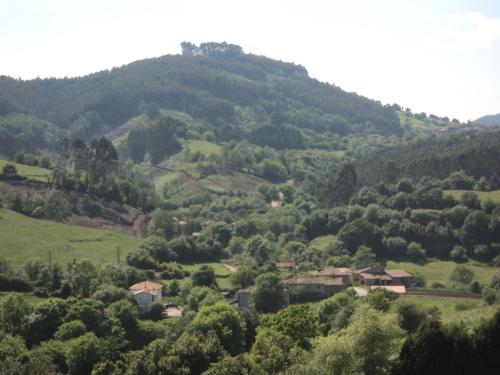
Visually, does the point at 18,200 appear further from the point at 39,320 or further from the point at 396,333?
the point at 396,333

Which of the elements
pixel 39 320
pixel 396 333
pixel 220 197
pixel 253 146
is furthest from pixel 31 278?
pixel 253 146

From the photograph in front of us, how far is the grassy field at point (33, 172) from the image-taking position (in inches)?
4567

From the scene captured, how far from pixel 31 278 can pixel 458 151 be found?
8454 centimetres

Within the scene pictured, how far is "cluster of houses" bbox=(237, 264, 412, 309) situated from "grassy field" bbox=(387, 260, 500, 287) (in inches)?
152

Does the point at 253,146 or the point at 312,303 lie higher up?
the point at 253,146

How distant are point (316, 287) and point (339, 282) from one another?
2497mm

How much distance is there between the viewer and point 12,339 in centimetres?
5275

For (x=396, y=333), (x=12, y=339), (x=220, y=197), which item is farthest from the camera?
(x=220, y=197)

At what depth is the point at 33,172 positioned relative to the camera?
12006 centimetres

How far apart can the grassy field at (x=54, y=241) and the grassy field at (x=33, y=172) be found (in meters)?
21.6

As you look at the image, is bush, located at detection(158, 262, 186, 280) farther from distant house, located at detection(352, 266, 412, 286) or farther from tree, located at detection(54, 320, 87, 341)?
tree, located at detection(54, 320, 87, 341)

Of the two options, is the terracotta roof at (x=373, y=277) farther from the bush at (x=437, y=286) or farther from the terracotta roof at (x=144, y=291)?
the terracotta roof at (x=144, y=291)

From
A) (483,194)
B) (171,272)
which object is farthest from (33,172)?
(483,194)

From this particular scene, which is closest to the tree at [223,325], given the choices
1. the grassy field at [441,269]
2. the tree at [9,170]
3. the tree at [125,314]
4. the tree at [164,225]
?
the tree at [125,314]
